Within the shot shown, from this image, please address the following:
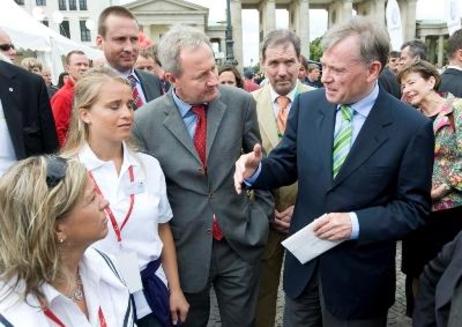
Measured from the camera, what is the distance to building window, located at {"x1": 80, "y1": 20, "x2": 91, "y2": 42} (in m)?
59.1

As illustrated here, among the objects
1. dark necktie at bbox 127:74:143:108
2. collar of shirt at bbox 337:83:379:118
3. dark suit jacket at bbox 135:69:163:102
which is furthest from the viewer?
dark suit jacket at bbox 135:69:163:102

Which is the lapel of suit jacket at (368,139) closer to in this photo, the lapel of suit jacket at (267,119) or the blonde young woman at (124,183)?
the blonde young woman at (124,183)

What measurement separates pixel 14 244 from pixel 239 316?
5.52 ft

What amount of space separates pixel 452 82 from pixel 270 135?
2.38 metres

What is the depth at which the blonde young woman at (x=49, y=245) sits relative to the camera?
153 centimetres

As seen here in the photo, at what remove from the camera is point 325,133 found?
2389 mm

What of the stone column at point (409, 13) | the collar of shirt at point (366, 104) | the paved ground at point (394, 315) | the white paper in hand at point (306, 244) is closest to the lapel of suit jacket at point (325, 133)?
the collar of shirt at point (366, 104)

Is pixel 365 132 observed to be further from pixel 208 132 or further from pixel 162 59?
pixel 162 59

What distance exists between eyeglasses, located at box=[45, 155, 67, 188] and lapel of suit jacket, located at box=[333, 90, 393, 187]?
1290 millimetres

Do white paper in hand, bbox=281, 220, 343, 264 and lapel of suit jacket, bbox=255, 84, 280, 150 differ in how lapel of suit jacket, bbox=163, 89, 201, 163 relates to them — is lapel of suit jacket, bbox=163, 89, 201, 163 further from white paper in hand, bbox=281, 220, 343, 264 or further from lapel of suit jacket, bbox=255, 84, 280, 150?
lapel of suit jacket, bbox=255, 84, 280, 150

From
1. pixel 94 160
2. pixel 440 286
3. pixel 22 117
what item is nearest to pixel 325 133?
pixel 440 286

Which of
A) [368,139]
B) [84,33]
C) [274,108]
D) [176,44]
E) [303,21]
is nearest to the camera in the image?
[368,139]

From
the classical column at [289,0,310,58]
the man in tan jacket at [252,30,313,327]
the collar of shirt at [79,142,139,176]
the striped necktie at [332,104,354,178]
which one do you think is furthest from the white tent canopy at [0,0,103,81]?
the classical column at [289,0,310,58]

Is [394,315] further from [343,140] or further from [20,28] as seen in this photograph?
[20,28]
